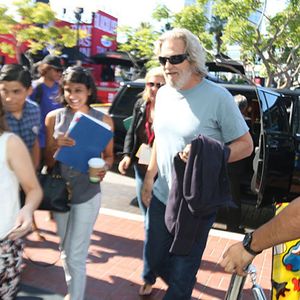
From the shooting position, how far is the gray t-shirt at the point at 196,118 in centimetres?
247

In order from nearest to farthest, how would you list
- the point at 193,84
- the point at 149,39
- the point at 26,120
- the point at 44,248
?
the point at 193,84
the point at 26,120
the point at 44,248
the point at 149,39

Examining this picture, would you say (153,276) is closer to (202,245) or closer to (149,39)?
(202,245)

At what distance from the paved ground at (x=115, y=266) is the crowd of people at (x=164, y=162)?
0.42 m

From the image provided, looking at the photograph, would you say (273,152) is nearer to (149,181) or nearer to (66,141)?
(149,181)

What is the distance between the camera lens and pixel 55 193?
2635mm

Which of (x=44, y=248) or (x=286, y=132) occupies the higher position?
(x=286, y=132)

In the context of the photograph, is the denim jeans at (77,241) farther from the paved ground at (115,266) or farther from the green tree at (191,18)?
the green tree at (191,18)

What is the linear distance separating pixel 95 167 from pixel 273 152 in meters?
2.90

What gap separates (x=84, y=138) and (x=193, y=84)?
2.55ft

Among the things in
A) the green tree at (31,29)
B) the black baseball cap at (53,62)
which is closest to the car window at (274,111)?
the black baseball cap at (53,62)

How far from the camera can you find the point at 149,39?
21766 mm

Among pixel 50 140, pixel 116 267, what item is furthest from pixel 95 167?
pixel 116 267

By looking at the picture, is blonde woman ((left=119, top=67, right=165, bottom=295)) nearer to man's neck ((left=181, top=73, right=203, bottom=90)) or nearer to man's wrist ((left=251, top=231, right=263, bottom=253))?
man's neck ((left=181, top=73, right=203, bottom=90))

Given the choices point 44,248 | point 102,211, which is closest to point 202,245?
point 44,248
